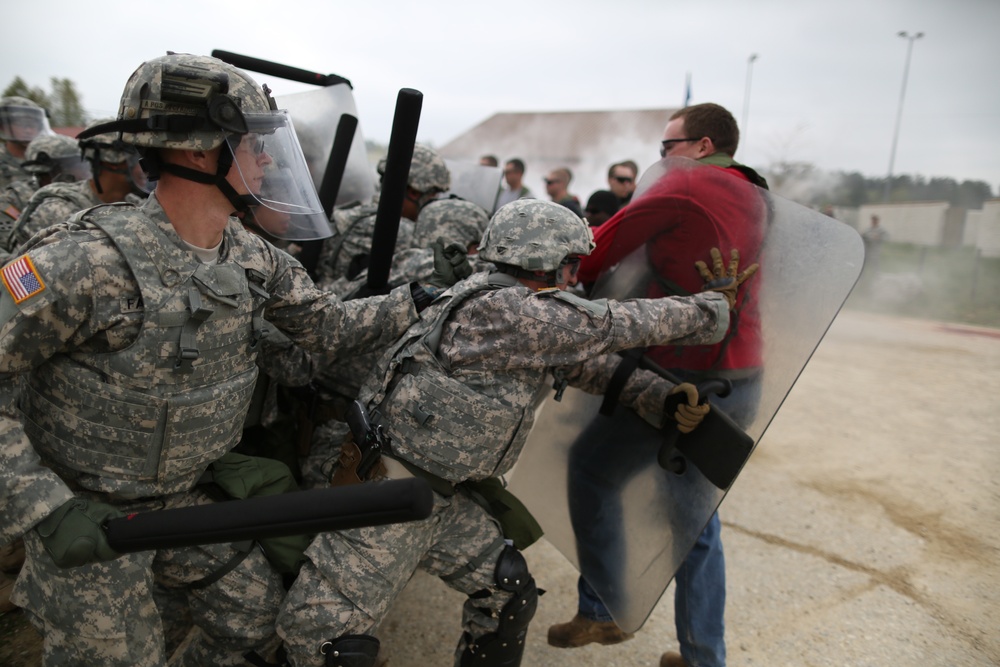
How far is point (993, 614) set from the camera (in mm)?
3484

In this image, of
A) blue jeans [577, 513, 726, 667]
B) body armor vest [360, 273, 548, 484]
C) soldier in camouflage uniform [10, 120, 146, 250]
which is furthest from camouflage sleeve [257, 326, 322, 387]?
blue jeans [577, 513, 726, 667]

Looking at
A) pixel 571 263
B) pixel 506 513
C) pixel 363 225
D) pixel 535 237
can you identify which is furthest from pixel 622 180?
pixel 506 513

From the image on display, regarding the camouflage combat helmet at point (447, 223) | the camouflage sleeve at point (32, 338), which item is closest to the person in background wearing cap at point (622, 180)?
the camouflage combat helmet at point (447, 223)

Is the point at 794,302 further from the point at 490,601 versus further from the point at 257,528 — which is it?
the point at 257,528

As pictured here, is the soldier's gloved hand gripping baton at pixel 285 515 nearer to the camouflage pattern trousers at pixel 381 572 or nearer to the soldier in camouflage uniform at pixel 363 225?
the camouflage pattern trousers at pixel 381 572

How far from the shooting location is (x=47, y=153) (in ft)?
14.9

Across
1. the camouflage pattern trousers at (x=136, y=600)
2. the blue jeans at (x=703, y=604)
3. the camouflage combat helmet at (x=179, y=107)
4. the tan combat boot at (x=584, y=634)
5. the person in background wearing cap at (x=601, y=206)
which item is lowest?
the tan combat boot at (x=584, y=634)

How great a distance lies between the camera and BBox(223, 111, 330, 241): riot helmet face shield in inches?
75.0

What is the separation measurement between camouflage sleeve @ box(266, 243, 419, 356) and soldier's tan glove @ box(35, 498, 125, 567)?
Result: 0.79m

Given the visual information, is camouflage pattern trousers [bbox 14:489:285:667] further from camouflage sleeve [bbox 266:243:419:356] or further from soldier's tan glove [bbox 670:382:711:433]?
soldier's tan glove [bbox 670:382:711:433]

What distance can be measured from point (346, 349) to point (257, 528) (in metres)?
1.08

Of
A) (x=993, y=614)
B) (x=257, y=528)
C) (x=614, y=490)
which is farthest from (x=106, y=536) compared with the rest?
(x=993, y=614)

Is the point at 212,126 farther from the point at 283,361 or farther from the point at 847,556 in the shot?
the point at 847,556

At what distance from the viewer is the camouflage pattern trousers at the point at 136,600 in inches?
70.3
